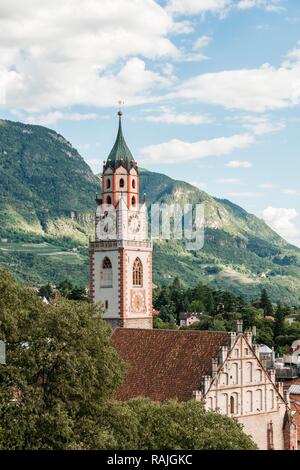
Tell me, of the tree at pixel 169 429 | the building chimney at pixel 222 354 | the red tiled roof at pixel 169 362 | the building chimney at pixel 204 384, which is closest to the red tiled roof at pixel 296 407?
the building chimney at pixel 222 354

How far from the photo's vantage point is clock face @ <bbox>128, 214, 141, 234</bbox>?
6906 cm

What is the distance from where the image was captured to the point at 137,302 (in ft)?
223

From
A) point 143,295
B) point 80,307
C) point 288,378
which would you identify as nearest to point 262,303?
point 288,378

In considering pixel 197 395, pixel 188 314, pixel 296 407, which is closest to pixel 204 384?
pixel 197 395

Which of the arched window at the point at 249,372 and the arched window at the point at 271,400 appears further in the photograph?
the arched window at the point at 271,400

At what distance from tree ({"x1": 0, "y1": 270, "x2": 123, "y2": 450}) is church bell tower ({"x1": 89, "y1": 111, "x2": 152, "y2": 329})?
89.8ft

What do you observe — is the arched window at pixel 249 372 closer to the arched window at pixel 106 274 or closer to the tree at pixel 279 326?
the arched window at pixel 106 274

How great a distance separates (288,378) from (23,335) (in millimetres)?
74232

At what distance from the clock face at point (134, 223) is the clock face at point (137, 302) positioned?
16.8 feet

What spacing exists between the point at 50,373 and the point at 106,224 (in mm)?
33697

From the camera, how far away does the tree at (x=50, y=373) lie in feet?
112

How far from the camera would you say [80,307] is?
39.6m

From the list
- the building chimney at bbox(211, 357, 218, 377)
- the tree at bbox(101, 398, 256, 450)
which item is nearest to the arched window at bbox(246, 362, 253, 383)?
the building chimney at bbox(211, 357, 218, 377)
